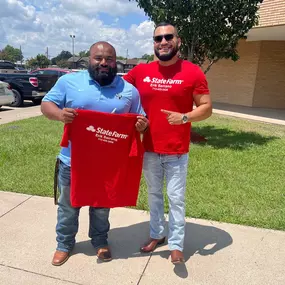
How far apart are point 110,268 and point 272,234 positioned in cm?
173

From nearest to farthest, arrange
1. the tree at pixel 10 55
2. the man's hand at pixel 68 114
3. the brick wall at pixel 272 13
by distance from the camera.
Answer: the man's hand at pixel 68 114 → the brick wall at pixel 272 13 → the tree at pixel 10 55

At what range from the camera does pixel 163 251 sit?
2.95m

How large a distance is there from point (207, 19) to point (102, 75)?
208 inches

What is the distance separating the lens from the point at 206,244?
3104 millimetres

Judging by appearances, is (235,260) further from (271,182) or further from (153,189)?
(271,182)

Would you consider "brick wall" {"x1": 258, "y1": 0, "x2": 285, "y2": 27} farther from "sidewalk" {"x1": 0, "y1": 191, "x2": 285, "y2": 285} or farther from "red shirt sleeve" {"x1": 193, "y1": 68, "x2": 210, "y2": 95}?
"red shirt sleeve" {"x1": 193, "y1": 68, "x2": 210, "y2": 95}

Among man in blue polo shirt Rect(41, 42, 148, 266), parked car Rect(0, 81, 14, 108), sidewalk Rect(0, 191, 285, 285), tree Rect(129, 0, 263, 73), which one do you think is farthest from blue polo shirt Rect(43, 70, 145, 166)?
parked car Rect(0, 81, 14, 108)

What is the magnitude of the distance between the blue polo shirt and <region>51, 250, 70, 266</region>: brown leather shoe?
49.3 inches

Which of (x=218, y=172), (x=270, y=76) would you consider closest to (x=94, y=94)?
(x=218, y=172)

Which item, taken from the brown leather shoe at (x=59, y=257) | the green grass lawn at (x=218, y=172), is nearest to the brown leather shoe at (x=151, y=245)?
the brown leather shoe at (x=59, y=257)

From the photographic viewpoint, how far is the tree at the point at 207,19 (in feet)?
22.1

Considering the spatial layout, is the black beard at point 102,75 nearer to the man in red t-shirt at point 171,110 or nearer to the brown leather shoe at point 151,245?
the man in red t-shirt at point 171,110

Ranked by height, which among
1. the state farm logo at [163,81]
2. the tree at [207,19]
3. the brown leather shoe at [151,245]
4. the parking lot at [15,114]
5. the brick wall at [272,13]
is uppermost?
the brick wall at [272,13]

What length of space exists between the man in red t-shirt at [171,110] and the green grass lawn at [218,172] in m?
1.12
